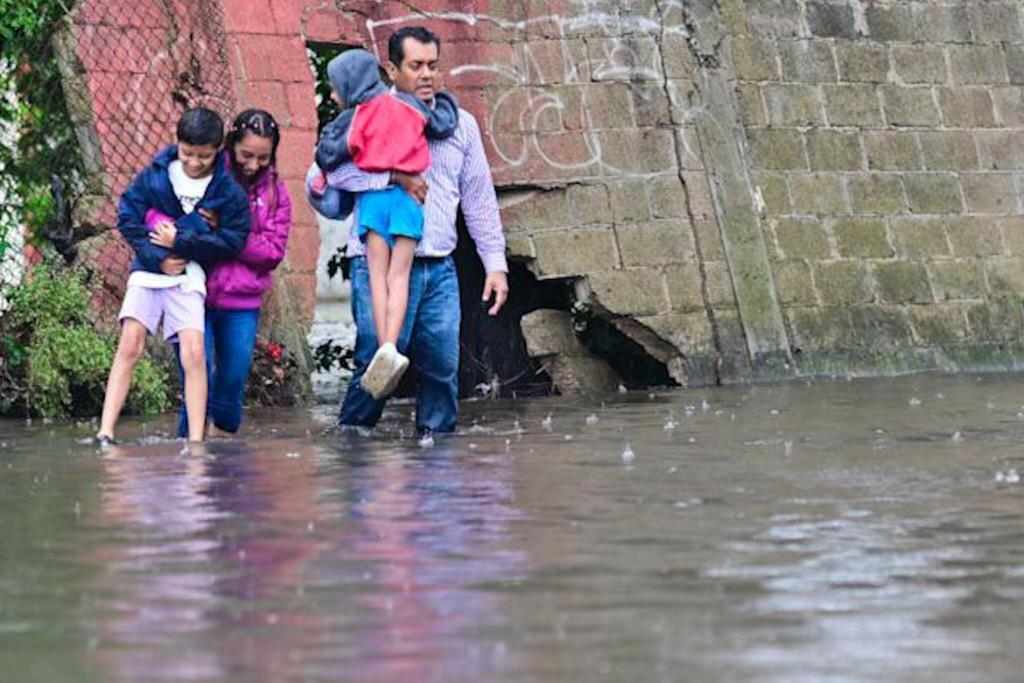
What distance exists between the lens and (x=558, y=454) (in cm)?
926

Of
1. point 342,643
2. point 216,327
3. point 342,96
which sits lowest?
point 342,643

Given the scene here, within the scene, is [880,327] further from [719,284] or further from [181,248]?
[181,248]

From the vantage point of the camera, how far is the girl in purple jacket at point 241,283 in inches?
403

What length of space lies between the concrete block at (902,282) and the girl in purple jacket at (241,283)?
4900mm

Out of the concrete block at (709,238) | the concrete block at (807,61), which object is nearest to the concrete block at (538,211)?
the concrete block at (709,238)

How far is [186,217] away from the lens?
10.0 m

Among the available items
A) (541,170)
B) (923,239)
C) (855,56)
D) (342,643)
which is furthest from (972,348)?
(342,643)

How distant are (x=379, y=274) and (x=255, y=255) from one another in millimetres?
583

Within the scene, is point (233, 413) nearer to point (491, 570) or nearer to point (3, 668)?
point (491, 570)

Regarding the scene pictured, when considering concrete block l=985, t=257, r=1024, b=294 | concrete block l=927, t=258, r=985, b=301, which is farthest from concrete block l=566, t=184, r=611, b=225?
concrete block l=985, t=257, r=1024, b=294

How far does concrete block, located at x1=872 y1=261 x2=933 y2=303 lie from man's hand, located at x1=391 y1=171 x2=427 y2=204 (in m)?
4.90

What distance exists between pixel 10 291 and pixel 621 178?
3.44m

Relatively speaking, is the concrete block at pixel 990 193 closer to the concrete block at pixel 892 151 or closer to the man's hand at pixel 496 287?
the concrete block at pixel 892 151

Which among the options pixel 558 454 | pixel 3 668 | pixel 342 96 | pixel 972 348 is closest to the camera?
pixel 3 668
